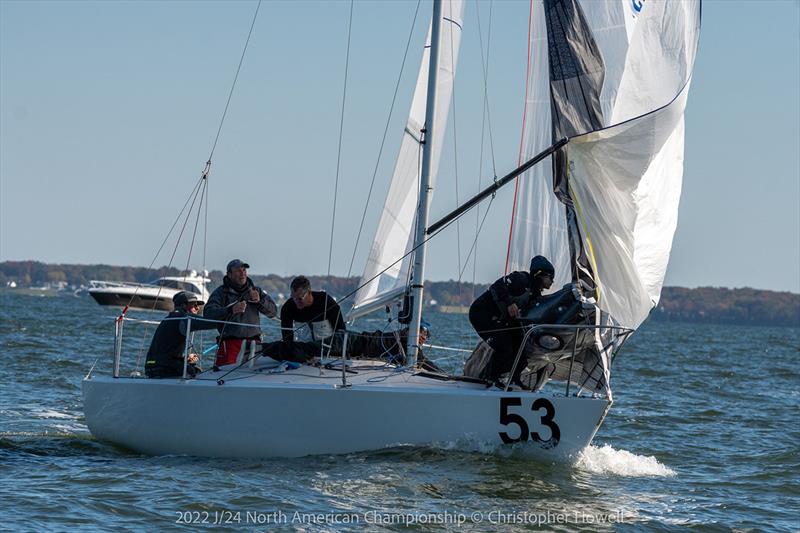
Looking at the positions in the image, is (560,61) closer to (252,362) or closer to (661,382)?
(252,362)

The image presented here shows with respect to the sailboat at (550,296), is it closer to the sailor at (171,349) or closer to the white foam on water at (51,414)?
the sailor at (171,349)

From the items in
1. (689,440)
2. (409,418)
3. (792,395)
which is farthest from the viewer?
(792,395)

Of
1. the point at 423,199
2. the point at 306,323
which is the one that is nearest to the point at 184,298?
the point at 306,323

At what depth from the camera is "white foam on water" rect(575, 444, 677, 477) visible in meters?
10.9

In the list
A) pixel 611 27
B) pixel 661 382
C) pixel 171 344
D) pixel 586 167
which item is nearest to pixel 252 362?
pixel 171 344

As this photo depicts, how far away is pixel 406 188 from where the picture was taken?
42.4 feet

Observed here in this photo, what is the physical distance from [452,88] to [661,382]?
13.4 metres

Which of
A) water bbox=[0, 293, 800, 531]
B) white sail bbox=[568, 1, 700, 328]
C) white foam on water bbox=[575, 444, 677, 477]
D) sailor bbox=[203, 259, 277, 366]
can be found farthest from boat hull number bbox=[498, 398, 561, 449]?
sailor bbox=[203, 259, 277, 366]

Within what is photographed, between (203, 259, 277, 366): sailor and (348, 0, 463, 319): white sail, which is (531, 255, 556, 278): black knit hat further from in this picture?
(203, 259, 277, 366): sailor

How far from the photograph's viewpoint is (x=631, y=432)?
15.1 meters

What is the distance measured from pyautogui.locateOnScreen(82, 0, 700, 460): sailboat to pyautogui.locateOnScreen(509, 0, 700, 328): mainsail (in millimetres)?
14

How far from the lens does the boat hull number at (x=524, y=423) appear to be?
10023 millimetres

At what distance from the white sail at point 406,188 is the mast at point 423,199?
56 cm

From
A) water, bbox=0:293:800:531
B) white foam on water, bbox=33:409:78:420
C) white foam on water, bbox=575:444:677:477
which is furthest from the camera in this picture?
white foam on water, bbox=33:409:78:420
